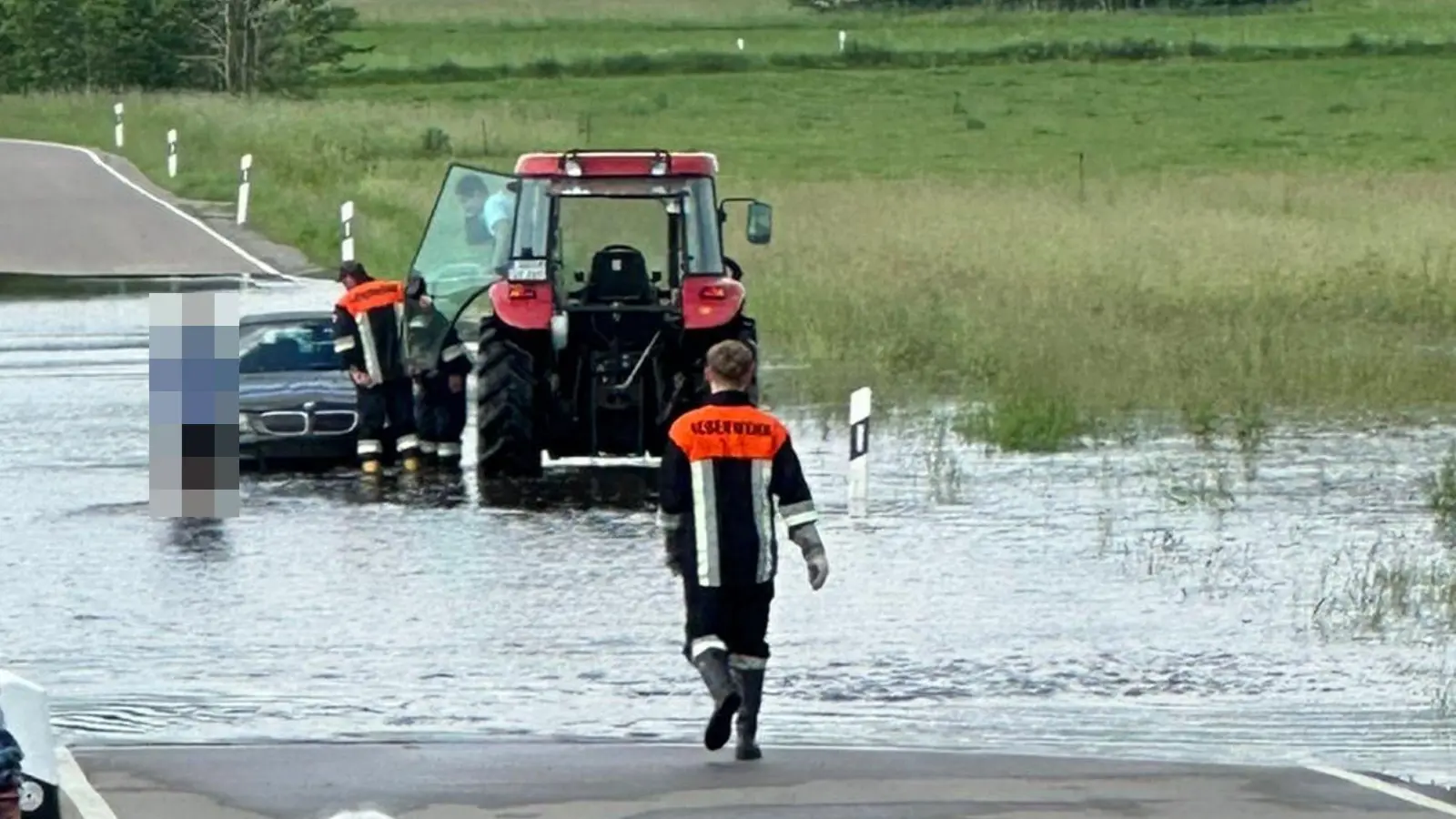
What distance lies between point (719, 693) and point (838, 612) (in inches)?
156

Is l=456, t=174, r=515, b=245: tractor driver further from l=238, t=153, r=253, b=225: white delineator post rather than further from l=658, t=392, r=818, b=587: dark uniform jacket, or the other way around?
l=238, t=153, r=253, b=225: white delineator post

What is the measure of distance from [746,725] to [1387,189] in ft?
113

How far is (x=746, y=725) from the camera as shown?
11031 mm

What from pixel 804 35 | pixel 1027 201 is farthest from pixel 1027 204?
pixel 804 35

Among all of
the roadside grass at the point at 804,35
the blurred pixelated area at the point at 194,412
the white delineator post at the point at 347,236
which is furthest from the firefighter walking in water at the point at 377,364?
the roadside grass at the point at 804,35

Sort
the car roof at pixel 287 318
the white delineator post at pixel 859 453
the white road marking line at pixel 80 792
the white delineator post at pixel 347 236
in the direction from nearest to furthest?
the white road marking line at pixel 80 792
the white delineator post at pixel 859 453
the car roof at pixel 287 318
the white delineator post at pixel 347 236

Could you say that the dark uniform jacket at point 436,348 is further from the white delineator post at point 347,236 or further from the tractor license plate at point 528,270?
the white delineator post at point 347,236

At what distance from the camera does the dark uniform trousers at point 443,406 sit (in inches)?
816

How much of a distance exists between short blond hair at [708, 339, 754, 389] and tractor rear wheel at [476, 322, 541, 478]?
29.3 ft

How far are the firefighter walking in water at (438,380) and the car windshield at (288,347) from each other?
2.62 feet

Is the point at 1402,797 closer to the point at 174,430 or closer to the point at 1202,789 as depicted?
the point at 1202,789

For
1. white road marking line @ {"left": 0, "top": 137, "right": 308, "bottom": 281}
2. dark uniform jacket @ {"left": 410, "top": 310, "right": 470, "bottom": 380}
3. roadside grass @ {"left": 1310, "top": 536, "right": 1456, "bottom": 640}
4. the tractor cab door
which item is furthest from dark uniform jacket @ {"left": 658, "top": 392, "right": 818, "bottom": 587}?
white road marking line @ {"left": 0, "top": 137, "right": 308, "bottom": 281}

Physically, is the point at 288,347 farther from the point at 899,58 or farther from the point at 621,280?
the point at 899,58

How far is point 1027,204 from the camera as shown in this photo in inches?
1668
